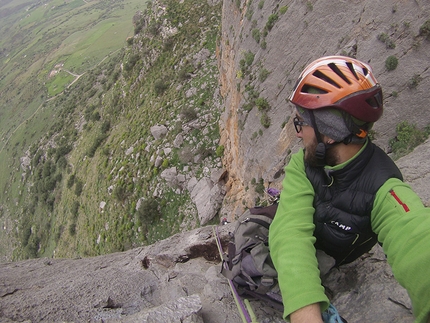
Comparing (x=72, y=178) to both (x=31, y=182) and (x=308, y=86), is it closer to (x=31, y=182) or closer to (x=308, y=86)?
(x=31, y=182)

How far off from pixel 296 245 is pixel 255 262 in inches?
50.9

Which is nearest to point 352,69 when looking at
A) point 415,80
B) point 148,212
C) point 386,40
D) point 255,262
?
point 255,262

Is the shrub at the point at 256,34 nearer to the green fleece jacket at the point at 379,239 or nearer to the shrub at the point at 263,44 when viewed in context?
the shrub at the point at 263,44

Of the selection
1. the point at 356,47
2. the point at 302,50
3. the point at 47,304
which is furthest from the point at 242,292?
the point at 302,50

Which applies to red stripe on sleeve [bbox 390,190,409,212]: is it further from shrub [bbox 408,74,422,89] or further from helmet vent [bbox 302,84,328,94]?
shrub [bbox 408,74,422,89]

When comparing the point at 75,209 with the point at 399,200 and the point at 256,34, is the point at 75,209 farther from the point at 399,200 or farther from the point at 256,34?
the point at 399,200

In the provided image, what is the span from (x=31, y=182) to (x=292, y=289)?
59.0m

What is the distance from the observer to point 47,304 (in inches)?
209

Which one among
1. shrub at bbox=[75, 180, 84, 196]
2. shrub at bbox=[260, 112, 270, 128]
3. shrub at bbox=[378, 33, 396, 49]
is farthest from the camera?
shrub at bbox=[75, 180, 84, 196]

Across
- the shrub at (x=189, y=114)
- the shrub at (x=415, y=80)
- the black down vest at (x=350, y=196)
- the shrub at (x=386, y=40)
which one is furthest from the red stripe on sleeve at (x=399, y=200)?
the shrub at (x=189, y=114)

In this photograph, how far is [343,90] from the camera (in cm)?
294

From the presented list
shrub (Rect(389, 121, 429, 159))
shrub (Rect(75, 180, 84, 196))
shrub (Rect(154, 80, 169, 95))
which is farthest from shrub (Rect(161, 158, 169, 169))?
shrub (Rect(389, 121, 429, 159))

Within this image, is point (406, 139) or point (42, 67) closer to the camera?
point (406, 139)

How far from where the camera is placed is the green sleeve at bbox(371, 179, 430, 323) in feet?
6.48
